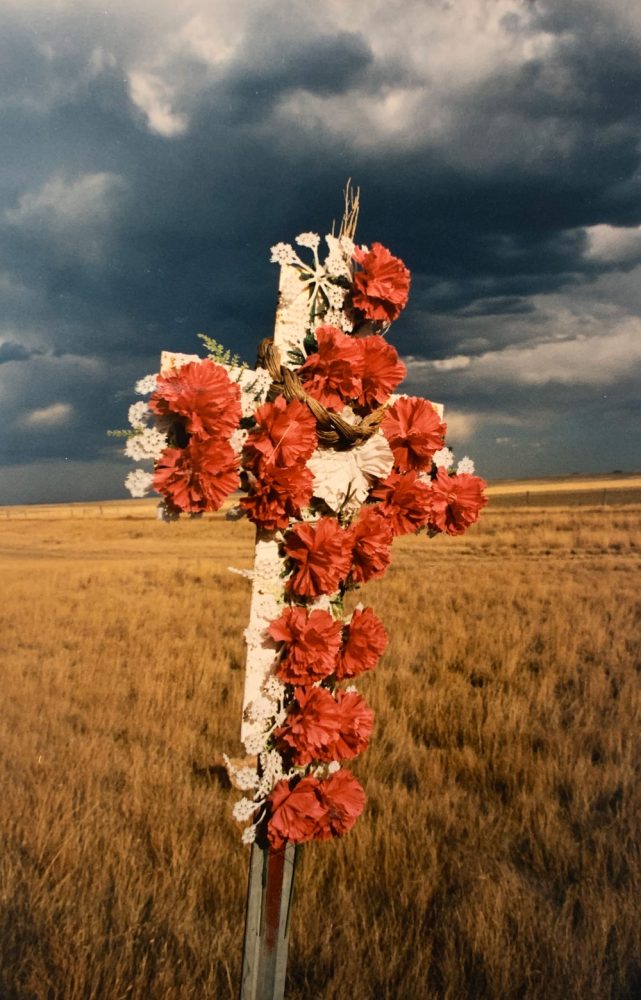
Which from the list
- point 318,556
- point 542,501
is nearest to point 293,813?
point 318,556

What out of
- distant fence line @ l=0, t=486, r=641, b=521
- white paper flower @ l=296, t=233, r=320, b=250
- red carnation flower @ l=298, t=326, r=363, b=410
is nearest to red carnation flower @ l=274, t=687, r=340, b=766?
red carnation flower @ l=298, t=326, r=363, b=410

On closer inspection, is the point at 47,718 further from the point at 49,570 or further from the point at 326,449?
the point at 49,570

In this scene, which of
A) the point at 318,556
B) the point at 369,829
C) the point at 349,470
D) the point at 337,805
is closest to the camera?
the point at 318,556

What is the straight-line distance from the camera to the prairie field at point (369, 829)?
2531mm

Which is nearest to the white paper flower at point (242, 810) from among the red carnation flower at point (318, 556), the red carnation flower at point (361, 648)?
the red carnation flower at point (361, 648)

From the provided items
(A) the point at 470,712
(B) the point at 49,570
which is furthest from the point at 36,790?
(B) the point at 49,570

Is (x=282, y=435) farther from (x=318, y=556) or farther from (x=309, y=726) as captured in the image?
(x=309, y=726)

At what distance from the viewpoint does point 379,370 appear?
7.31ft

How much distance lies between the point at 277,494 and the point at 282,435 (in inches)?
7.3

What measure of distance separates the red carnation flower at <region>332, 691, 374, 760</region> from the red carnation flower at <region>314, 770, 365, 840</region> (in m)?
0.10

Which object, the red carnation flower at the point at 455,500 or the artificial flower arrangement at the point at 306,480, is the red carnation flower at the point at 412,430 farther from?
the red carnation flower at the point at 455,500

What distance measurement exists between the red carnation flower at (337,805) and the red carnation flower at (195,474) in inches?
42.0

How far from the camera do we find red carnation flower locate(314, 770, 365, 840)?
216cm

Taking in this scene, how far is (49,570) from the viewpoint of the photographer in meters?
15.2
